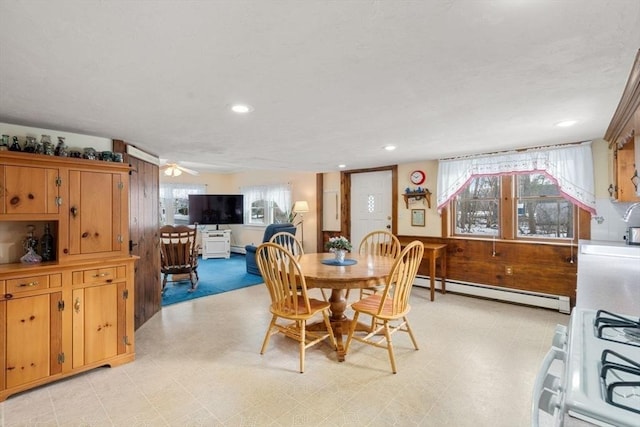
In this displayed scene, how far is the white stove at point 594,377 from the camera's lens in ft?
2.12

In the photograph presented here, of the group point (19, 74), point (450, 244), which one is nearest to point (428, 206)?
point (450, 244)

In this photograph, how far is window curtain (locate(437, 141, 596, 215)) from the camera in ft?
11.3

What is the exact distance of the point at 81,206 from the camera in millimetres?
2418

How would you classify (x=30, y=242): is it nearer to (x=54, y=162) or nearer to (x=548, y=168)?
(x=54, y=162)

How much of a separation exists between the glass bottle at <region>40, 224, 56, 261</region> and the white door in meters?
4.48

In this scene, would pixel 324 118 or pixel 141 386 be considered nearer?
pixel 141 386

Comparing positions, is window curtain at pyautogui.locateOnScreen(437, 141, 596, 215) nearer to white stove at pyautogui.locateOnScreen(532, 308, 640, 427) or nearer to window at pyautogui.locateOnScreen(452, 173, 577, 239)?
window at pyautogui.locateOnScreen(452, 173, 577, 239)

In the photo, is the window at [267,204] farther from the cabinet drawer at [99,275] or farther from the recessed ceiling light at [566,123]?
the recessed ceiling light at [566,123]

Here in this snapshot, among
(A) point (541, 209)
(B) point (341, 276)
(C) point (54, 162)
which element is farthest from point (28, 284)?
(A) point (541, 209)

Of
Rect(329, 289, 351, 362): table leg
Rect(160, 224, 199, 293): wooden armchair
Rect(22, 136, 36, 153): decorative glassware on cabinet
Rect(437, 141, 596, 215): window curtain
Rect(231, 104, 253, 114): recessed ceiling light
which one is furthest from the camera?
Rect(160, 224, 199, 293): wooden armchair

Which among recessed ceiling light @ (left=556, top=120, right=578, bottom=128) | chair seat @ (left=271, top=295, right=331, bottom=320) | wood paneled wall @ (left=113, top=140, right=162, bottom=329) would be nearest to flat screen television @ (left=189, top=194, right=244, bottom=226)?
wood paneled wall @ (left=113, top=140, right=162, bottom=329)

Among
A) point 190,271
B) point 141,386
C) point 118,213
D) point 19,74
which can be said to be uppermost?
point 19,74

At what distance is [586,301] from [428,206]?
323cm

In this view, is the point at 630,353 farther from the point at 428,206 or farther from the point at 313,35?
the point at 428,206
